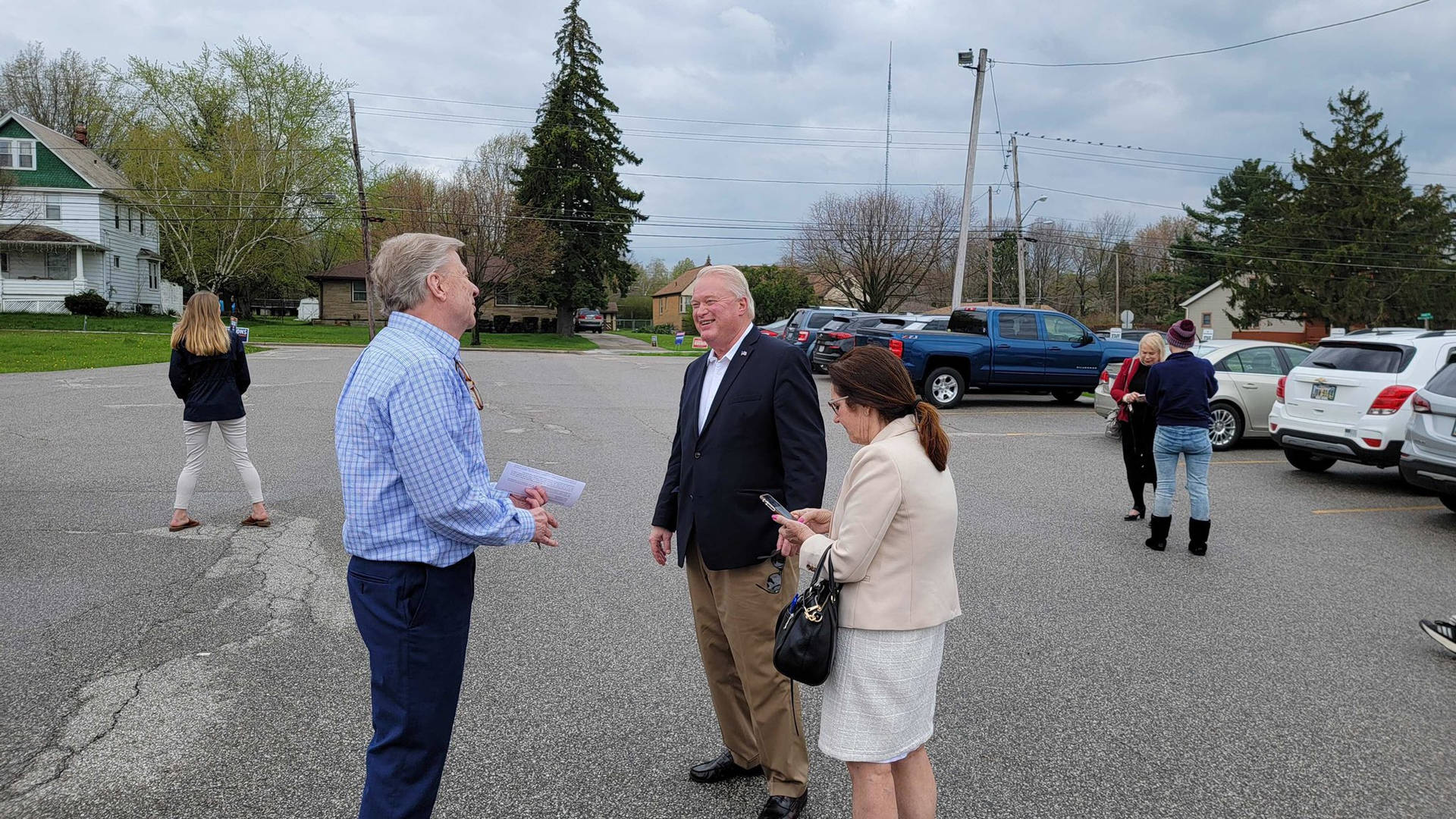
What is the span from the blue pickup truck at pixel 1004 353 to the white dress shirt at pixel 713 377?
14.3 m

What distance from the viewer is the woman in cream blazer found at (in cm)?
262

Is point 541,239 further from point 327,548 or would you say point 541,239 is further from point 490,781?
point 490,781

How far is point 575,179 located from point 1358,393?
1635 inches

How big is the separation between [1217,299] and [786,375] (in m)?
69.9

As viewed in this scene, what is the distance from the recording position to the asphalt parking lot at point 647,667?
136 inches

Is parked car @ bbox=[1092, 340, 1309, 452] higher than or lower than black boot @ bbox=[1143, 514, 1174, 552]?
higher

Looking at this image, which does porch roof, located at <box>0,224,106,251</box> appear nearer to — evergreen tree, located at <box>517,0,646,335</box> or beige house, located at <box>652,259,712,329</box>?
evergreen tree, located at <box>517,0,646,335</box>

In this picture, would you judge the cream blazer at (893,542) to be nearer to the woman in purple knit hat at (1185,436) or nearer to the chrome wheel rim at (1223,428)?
the woman in purple knit hat at (1185,436)

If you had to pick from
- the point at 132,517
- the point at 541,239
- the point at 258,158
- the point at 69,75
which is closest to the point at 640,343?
the point at 541,239

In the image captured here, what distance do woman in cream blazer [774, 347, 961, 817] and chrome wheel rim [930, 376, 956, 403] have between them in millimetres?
15522

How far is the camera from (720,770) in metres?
3.51

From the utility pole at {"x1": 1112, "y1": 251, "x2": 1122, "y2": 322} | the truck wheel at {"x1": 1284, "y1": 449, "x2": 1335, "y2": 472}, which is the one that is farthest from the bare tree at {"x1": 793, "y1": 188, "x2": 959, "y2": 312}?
the truck wheel at {"x1": 1284, "y1": 449, "x2": 1335, "y2": 472}

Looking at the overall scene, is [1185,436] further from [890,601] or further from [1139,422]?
[890,601]

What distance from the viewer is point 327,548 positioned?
6852mm
